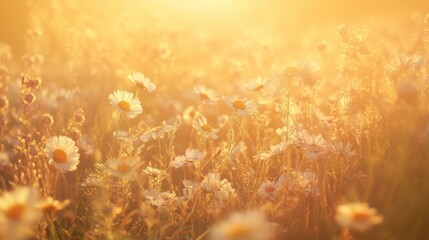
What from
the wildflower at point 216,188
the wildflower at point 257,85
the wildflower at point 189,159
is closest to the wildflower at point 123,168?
the wildflower at point 216,188

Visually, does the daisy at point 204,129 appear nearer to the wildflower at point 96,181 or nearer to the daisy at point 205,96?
the wildflower at point 96,181

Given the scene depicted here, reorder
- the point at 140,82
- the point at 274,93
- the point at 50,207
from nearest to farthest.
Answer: the point at 50,207 → the point at 274,93 → the point at 140,82

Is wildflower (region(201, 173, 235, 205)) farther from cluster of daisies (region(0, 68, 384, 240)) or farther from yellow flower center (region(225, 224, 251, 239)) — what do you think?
yellow flower center (region(225, 224, 251, 239))

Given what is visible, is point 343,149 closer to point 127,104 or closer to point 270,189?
point 270,189

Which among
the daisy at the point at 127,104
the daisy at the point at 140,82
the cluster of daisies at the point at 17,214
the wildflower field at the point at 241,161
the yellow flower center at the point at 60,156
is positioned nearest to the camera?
the cluster of daisies at the point at 17,214

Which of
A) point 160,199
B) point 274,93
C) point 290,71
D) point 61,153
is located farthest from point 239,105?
point 61,153

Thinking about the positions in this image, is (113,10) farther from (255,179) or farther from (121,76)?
(255,179)
